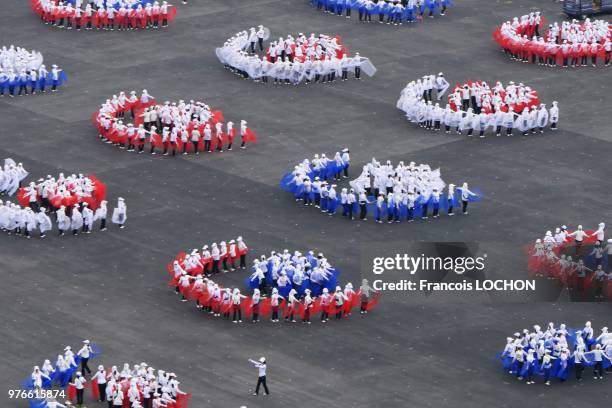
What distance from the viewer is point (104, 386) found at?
2963 inches

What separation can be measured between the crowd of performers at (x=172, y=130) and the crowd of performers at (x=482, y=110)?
9.33 meters

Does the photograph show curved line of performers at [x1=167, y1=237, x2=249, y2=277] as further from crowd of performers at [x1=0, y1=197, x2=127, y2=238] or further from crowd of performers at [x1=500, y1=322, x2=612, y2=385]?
crowd of performers at [x1=500, y1=322, x2=612, y2=385]

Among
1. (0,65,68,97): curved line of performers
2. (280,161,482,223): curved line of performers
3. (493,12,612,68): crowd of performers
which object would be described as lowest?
(0,65,68,97): curved line of performers

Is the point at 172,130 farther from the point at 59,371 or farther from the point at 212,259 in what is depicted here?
the point at 59,371

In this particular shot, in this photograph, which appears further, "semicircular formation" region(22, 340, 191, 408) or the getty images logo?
the getty images logo

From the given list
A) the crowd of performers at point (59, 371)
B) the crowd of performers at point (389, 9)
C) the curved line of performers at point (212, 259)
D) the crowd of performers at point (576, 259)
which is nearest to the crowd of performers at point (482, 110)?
the crowd of performers at point (576, 259)

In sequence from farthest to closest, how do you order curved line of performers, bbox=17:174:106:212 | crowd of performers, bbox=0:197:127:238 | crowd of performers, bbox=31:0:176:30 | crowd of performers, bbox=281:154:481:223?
1. crowd of performers, bbox=31:0:176:30
2. crowd of performers, bbox=281:154:481:223
3. curved line of performers, bbox=17:174:106:212
4. crowd of performers, bbox=0:197:127:238

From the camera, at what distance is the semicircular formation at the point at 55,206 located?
91.9 meters

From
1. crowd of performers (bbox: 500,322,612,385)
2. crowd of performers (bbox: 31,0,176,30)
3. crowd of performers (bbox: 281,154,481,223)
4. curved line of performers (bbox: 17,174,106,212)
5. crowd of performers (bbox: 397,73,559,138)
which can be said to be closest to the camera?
crowd of performers (bbox: 500,322,612,385)

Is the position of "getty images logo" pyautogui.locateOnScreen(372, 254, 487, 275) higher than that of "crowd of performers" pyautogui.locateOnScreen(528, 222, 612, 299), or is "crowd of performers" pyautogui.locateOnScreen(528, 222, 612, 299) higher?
"crowd of performers" pyautogui.locateOnScreen(528, 222, 612, 299)

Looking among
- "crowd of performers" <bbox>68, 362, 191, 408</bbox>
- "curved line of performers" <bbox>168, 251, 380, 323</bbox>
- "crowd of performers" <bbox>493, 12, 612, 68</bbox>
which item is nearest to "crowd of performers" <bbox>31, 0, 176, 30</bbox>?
"crowd of performers" <bbox>493, 12, 612, 68</bbox>

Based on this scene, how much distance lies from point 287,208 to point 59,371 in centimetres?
2202

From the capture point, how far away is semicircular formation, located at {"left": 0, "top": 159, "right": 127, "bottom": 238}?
91.9 meters

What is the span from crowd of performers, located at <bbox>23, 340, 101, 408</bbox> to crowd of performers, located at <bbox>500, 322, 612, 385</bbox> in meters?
16.7
